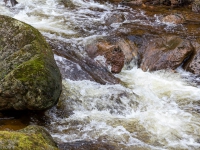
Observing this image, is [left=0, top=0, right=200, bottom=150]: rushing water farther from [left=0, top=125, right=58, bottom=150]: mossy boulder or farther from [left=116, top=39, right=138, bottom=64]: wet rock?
[left=0, top=125, right=58, bottom=150]: mossy boulder

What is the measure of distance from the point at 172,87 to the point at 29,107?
4655 mm

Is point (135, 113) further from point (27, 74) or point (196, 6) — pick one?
point (196, 6)

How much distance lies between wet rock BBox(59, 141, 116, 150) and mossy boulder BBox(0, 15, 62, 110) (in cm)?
96

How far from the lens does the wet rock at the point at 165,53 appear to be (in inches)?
383

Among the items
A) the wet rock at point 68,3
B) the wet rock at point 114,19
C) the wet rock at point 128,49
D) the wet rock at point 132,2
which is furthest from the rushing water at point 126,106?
the wet rock at point 132,2

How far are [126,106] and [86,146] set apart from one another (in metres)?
2.13

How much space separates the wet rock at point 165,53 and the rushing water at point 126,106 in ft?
0.95

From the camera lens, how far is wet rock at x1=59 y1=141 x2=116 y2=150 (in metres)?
5.39

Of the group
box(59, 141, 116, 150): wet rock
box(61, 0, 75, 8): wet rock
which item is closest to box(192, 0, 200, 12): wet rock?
box(61, 0, 75, 8): wet rock

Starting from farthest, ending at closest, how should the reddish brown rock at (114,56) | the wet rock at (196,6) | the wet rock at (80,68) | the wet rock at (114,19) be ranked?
the wet rock at (196,6), the wet rock at (114,19), the reddish brown rock at (114,56), the wet rock at (80,68)

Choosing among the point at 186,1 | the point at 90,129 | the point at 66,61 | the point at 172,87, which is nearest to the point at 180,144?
the point at 90,129

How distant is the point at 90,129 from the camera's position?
616 cm

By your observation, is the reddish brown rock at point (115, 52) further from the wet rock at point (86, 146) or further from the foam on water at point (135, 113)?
the wet rock at point (86, 146)

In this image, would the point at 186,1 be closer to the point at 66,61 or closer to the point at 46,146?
the point at 66,61
